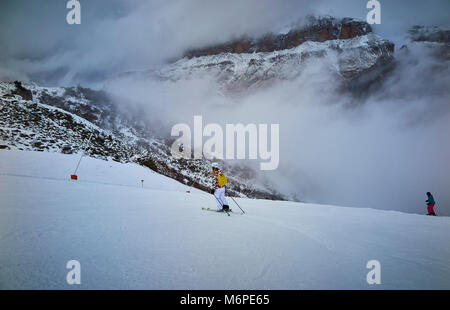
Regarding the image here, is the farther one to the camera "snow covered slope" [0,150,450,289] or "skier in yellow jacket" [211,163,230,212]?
"skier in yellow jacket" [211,163,230,212]

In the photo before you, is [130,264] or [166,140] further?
[166,140]

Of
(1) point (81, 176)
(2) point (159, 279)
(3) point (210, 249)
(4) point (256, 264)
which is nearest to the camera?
(2) point (159, 279)

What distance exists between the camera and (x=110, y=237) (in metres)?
4.34

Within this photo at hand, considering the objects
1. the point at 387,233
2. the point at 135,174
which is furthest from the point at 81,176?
the point at 387,233

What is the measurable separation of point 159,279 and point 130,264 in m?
0.68

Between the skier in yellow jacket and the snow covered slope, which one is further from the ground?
the skier in yellow jacket

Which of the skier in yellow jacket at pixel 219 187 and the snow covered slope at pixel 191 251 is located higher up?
the skier in yellow jacket at pixel 219 187

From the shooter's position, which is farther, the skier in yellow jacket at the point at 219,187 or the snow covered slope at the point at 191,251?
the skier in yellow jacket at the point at 219,187

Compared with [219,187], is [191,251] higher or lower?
lower

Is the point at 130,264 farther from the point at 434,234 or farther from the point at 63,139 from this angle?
the point at 63,139

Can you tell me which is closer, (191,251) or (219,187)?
(191,251)

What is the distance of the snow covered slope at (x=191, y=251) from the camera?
3.04 m

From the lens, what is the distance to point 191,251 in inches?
155

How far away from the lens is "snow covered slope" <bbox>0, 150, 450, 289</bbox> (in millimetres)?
3044
